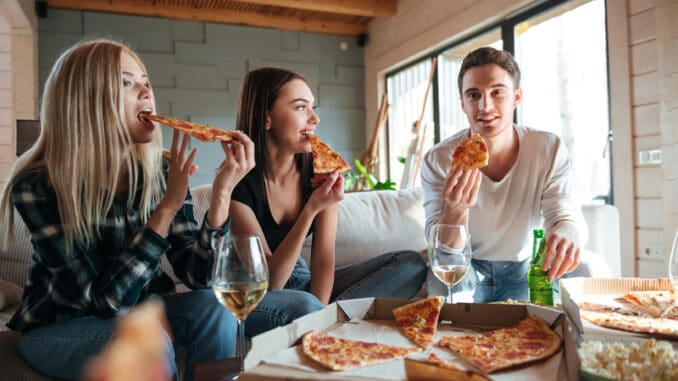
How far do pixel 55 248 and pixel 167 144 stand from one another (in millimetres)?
4644

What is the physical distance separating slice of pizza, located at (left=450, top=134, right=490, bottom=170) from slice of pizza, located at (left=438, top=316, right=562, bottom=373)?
2.91 ft

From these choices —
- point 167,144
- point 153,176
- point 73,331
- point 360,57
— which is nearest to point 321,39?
point 360,57

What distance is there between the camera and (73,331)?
1.13 m

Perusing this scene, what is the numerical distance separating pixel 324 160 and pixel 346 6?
405 cm

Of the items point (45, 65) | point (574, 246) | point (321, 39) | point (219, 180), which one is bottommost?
point (574, 246)

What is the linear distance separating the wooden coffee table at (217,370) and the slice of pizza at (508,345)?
0.37 m

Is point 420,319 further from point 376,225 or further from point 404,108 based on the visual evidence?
point 404,108

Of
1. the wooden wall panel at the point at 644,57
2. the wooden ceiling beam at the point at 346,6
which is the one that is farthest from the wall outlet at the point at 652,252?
the wooden ceiling beam at the point at 346,6

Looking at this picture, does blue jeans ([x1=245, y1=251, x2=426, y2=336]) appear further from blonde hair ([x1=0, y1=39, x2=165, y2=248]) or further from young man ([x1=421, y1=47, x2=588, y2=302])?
blonde hair ([x1=0, y1=39, x2=165, y2=248])

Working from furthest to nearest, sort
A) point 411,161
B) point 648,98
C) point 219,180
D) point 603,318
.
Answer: point 411,161, point 648,98, point 219,180, point 603,318

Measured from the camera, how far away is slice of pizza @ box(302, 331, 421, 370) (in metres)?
0.69

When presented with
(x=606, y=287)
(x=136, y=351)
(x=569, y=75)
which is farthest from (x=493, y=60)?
(x=569, y=75)

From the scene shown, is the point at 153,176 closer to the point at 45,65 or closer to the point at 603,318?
the point at 603,318

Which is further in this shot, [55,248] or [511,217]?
[511,217]
